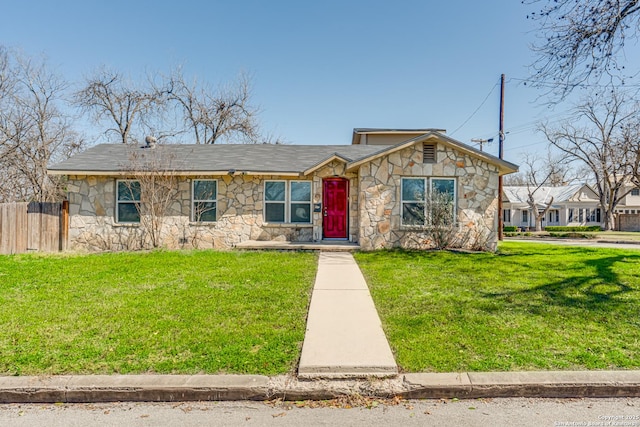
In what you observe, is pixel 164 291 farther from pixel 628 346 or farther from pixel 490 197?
pixel 490 197

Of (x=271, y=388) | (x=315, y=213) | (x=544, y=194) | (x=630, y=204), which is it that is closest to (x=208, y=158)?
(x=315, y=213)

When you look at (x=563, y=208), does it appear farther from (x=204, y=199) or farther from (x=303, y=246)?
(x=204, y=199)

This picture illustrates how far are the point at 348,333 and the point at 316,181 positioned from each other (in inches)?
346

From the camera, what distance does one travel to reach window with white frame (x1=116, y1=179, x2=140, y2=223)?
12641 millimetres

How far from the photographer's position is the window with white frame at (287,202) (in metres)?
13.0

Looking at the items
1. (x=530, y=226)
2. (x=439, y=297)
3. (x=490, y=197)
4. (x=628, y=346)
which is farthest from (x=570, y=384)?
(x=530, y=226)

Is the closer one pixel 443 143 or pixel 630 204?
pixel 443 143

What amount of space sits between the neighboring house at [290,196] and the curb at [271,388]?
8.13 m

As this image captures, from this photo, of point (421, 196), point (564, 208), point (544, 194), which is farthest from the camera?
point (544, 194)

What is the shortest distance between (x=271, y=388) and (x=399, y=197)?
904 centimetres

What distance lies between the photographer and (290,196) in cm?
1302

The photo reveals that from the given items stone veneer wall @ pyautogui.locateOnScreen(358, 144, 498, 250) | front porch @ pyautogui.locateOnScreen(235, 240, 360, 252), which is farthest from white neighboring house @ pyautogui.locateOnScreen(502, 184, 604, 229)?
front porch @ pyautogui.locateOnScreen(235, 240, 360, 252)

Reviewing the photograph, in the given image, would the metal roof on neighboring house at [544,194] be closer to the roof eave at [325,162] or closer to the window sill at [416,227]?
the window sill at [416,227]

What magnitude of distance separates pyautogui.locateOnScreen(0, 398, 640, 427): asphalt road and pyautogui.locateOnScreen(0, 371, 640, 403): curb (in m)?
0.06
